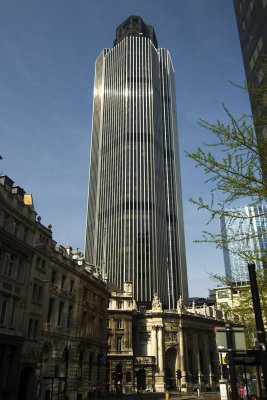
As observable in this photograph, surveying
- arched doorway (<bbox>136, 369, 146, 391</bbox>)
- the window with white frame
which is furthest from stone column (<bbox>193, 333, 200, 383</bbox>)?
the window with white frame

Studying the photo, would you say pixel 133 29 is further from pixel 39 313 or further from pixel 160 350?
pixel 39 313

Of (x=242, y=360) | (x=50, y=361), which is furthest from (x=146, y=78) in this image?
(x=242, y=360)

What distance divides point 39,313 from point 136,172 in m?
113

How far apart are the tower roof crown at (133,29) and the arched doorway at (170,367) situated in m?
147

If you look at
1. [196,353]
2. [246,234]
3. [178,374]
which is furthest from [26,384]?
[196,353]

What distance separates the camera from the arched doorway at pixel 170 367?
8500cm

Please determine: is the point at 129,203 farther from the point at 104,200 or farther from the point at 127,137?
the point at 127,137

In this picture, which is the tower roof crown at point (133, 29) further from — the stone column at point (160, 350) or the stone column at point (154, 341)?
the stone column at point (160, 350)

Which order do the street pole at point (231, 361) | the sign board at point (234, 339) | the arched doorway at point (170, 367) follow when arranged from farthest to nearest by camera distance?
the arched doorway at point (170, 367), the sign board at point (234, 339), the street pole at point (231, 361)

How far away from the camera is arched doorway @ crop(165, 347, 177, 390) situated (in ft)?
279

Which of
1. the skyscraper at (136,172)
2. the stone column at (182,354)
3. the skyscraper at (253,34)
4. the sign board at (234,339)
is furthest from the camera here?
the skyscraper at (136,172)

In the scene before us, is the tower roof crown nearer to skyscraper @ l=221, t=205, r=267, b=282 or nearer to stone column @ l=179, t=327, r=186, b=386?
stone column @ l=179, t=327, r=186, b=386

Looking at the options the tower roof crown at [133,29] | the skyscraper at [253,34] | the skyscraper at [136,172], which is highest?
the tower roof crown at [133,29]

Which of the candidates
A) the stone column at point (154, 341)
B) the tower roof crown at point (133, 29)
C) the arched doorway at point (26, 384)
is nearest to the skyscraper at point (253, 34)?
the arched doorway at point (26, 384)
